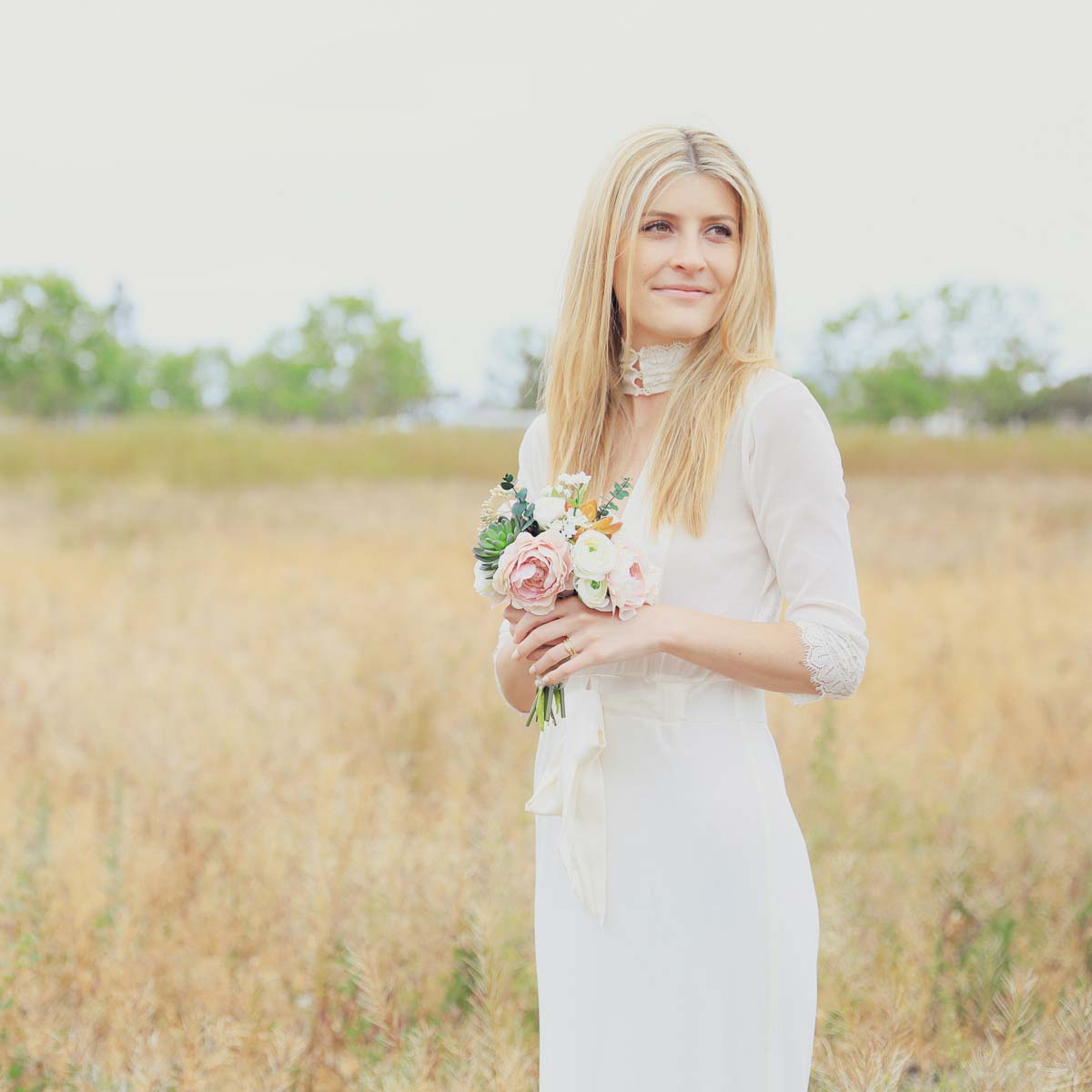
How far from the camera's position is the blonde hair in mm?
1836

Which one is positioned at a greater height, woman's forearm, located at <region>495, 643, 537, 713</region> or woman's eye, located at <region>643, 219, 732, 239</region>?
woman's eye, located at <region>643, 219, 732, 239</region>

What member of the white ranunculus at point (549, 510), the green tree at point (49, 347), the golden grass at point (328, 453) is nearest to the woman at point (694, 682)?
the white ranunculus at point (549, 510)

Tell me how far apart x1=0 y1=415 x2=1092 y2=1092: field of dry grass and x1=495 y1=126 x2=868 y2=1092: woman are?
63 centimetres

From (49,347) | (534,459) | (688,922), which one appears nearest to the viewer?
(688,922)

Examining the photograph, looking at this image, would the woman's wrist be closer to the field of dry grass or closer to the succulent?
the succulent

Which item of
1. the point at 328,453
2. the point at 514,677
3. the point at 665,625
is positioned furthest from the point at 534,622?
the point at 328,453

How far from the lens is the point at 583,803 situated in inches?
70.6

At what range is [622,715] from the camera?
6.11ft

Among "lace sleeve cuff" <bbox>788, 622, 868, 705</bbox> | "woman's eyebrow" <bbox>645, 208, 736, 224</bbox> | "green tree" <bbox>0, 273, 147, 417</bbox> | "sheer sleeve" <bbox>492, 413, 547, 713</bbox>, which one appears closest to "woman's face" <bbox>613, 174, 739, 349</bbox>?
"woman's eyebrow" <bbox>645, 208, 736, 224</bbox>

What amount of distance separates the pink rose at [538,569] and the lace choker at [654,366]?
0.45 metres

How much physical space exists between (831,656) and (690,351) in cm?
61

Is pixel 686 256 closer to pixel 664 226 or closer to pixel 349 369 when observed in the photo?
pixel 664 226

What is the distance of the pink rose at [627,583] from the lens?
1666 millimetres

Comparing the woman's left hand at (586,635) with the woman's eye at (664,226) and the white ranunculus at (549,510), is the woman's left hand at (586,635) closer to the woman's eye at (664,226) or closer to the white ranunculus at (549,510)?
the white ranunculus at (549,510)
